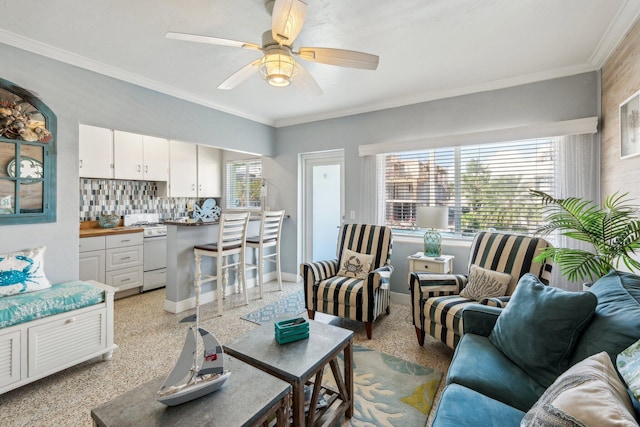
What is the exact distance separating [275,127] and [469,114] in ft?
9.24

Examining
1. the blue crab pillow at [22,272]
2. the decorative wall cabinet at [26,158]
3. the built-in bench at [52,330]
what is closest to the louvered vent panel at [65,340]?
the built-in bench at [52,330]

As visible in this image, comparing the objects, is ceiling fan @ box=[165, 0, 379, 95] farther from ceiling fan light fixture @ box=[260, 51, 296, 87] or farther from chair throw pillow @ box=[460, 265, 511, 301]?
chair throw pillow @ box=[460, 265, 511, 301]

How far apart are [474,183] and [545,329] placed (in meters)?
2.21

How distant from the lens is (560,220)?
206cm

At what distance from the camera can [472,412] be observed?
1.16 metres

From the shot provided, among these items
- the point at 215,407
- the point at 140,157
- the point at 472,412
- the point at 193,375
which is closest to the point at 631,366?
the point at 472,412

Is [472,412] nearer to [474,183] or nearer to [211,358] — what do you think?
[211,358]

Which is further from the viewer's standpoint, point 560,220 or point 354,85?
point 354,85

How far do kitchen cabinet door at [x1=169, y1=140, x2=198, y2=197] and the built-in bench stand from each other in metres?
2.81

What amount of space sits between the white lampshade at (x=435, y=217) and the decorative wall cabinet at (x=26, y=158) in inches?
134

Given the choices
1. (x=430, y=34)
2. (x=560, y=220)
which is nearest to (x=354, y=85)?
(x=430, y=34)

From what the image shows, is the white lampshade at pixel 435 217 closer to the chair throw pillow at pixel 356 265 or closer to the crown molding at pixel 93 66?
the chair throw pillow at pixel 356 265

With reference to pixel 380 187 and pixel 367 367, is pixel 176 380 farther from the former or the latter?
pixel 380 187

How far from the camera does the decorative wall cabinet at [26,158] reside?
2.26m
